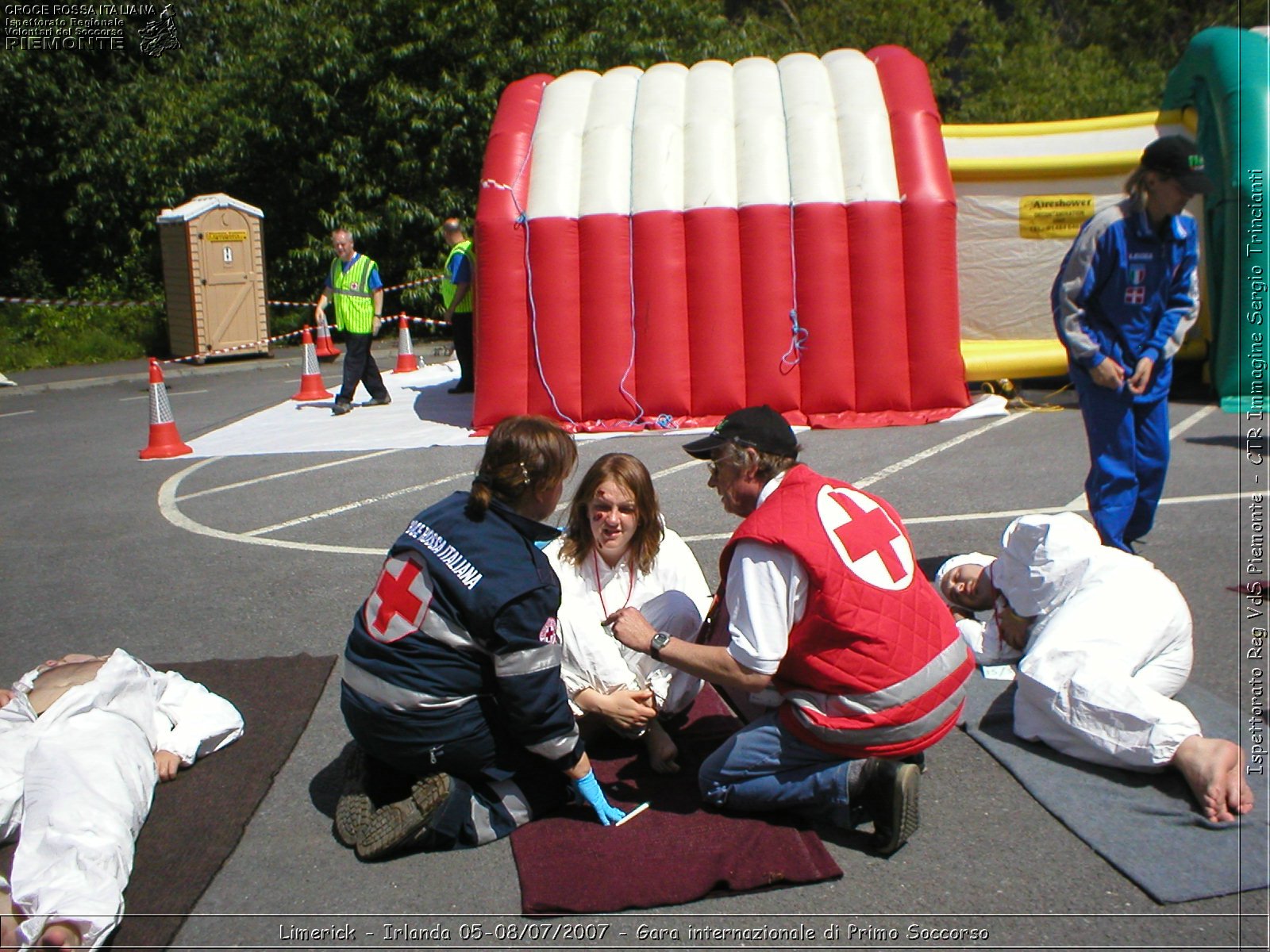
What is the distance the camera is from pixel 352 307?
484 inches

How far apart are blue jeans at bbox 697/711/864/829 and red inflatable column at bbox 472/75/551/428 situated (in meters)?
7.32

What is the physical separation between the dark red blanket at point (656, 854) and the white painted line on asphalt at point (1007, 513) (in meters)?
3.11

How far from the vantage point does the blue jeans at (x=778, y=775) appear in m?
3.46

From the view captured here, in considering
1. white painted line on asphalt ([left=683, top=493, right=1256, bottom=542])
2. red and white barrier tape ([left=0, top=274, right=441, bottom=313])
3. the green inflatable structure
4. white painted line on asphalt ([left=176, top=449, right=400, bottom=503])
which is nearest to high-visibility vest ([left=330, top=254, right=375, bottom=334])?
white painted line on asphalt ([left=176, top=449, right=400, bottom=503])

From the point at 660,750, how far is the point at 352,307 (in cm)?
928

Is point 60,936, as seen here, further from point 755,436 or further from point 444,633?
point 755,436

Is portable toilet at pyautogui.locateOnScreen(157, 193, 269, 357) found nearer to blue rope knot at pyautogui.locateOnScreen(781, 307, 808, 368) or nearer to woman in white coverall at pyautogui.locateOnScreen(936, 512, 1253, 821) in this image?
blue rope knot at pyautogui.locateOnScreen(781, 307, 808, 368)

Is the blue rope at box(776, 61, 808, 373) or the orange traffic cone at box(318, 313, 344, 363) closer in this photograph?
the blue rope at box(776, 61, 808, 373)

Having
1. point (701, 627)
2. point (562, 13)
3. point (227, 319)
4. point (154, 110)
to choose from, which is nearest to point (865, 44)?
point (562, 13)

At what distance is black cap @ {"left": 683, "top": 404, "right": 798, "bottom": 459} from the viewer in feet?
11.6

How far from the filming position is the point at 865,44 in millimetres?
29031

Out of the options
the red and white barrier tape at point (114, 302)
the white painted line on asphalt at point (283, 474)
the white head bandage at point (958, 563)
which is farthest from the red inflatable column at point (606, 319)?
the red and white barrier tape at point (114, 302)

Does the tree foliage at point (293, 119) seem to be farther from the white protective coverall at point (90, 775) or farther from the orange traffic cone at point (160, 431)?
the white protective coverall at point (90, 775)

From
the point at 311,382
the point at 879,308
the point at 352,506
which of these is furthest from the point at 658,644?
the point at 311,382
